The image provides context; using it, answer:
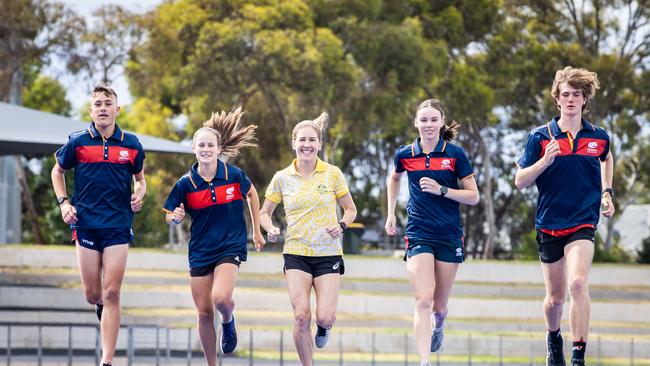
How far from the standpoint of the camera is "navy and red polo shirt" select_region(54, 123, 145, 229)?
927cm

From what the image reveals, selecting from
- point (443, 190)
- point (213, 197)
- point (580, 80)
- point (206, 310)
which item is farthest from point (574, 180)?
point (206, 310)

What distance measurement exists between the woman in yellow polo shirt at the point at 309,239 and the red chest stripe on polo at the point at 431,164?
2.12 feet

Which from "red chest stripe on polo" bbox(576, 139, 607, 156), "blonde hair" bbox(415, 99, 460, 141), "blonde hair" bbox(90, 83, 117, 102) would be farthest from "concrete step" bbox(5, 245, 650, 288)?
"red chest stripe on polo" bbox(576, 139, 607, 156)

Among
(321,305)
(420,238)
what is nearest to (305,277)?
(321,305)

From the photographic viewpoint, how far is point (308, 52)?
38.3 m

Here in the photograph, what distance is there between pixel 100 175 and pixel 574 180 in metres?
3.79

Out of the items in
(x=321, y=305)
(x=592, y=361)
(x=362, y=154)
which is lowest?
(x=592, y=361)

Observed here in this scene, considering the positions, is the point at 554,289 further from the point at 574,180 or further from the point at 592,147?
the point at 592,147

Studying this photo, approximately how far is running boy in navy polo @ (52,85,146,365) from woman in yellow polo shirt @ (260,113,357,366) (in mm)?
1200

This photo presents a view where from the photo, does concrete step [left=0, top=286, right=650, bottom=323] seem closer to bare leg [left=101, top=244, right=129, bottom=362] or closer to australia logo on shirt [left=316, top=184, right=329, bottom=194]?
bare leg [left=101, top=244, right=129, bottom=362]

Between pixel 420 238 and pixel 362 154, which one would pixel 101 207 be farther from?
pixel 362 154

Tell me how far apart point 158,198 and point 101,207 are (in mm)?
37658

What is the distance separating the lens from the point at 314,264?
30.9 ft

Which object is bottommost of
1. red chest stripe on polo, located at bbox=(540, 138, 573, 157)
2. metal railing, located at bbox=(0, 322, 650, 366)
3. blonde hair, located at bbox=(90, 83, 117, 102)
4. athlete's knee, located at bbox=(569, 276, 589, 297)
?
metal railing, located at bbox=(0, 322, 650, 366)
